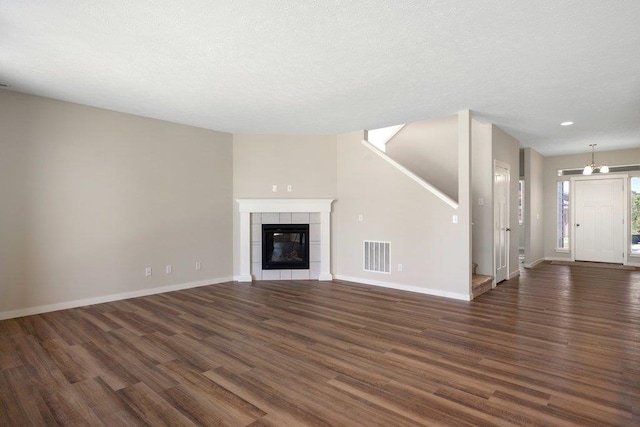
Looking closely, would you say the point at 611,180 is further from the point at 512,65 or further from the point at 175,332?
the point at 175,332

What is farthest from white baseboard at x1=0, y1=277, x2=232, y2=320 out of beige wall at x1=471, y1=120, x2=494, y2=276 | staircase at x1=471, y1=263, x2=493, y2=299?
beige wall at x1=471, y1=120, x2=494, y2=276

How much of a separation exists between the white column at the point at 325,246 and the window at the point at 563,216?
624 cm

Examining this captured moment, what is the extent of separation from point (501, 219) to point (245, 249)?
14.8 feet

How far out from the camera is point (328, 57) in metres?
3.11

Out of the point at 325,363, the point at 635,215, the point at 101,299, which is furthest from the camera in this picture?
the point at 635,215

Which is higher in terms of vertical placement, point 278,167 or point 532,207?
point 278,167

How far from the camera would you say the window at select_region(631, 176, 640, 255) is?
7633 millimetres

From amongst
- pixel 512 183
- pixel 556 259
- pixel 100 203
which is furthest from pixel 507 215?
pixel 100 203

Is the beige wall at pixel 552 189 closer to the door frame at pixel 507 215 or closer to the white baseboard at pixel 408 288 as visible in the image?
the door frame at pixel 507 215

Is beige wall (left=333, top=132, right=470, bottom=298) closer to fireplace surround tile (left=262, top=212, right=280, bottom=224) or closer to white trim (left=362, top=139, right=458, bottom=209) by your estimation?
white trim (left=362, top=139, right=458, bottom=209)

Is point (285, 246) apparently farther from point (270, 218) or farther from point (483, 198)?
point (483, 198)

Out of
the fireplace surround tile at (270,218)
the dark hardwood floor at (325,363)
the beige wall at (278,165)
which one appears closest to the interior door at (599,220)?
the dark hardwood floor at (325,363)

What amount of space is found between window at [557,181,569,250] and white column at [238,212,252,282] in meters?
7.62

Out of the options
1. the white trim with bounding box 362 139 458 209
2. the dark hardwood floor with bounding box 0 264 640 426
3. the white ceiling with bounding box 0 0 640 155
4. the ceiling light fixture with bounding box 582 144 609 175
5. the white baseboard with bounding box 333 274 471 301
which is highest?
the white ceiling with bounding box 0 0 640 155
